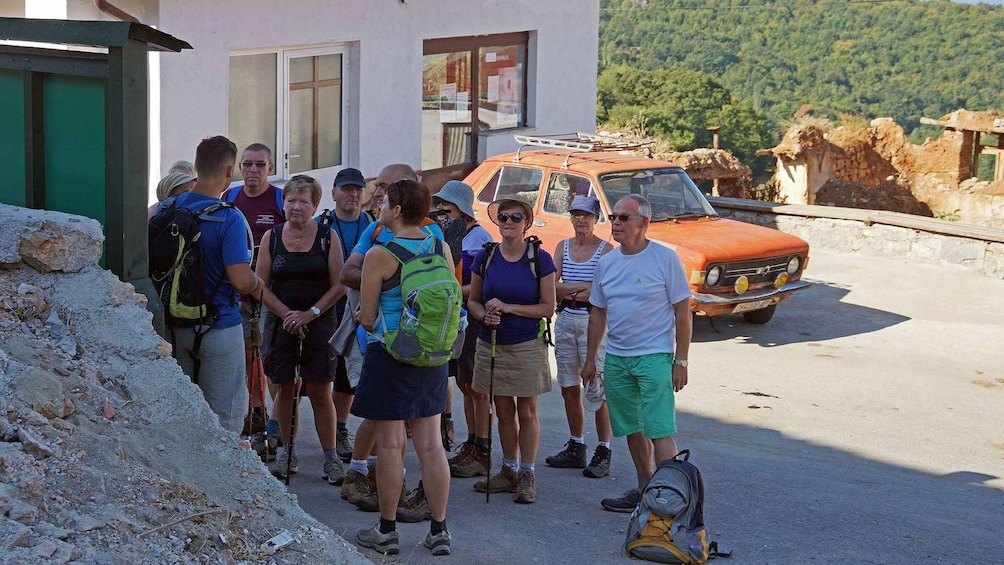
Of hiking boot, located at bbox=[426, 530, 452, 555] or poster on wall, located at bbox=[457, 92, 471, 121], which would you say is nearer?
hiking boot, located at bbox=[426, 530, 452, 555]

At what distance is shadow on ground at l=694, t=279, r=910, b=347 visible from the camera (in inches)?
459

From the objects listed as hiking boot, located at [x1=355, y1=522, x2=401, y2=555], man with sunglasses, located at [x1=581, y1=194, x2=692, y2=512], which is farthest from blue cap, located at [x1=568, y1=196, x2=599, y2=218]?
hiking boot, located at [x1=355, y1=522, x2=401, y2=555]

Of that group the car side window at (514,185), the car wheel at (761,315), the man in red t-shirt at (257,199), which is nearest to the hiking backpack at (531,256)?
the man in red t-shirt at (257,199)

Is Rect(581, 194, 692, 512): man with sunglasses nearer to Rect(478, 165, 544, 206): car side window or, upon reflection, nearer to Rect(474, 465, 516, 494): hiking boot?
Rect(474, 465, 516, 494): hiking boot

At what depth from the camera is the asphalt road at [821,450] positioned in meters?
5.66

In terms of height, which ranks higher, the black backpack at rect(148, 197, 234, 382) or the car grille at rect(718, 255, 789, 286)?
the black backpack at rect(148, 197, 234, 382)

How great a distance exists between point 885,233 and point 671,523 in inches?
434

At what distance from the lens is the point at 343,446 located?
664 cm

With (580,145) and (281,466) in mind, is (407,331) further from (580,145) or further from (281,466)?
(580,145)

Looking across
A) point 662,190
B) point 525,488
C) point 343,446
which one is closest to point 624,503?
point 525,488

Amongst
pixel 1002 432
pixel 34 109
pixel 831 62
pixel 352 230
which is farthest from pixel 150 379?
pixel 831 62

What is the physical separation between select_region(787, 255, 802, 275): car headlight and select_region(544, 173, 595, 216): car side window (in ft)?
7.41

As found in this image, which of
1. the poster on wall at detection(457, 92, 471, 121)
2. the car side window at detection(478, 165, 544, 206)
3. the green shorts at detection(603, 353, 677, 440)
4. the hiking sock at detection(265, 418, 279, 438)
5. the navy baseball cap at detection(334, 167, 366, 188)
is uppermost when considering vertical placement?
the poster on wall at detection(457, 92, 471, 121)

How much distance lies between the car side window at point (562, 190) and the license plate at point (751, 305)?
186cm
